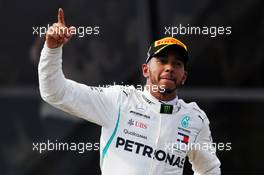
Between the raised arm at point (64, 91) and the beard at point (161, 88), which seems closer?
the raised arm at point (64, 91)

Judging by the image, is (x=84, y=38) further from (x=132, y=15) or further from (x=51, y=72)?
(x=51, y=72)

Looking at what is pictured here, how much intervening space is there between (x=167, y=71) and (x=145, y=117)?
241 millimetres

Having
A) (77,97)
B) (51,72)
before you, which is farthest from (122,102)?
(51,72)

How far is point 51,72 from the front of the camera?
11.1 ft

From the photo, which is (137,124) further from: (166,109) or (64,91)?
(64,91)

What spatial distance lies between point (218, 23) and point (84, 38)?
Answer: 104 centimetres

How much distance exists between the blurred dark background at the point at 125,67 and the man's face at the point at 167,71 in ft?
7.15

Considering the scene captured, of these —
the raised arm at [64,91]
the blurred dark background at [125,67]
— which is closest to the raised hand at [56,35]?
the raised arm at [64,91]

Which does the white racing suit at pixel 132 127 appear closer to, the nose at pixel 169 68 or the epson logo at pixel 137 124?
the epson logo at pixel 137 124

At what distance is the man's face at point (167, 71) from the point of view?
3732 millimetres

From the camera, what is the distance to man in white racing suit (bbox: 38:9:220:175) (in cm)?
366

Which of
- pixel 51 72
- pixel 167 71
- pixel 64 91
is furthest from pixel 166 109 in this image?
pixel 51 72

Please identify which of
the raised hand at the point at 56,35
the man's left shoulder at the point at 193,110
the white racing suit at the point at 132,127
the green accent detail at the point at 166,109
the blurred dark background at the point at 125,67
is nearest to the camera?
the raised hand at the point at 56,35

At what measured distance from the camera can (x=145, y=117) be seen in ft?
12.3
